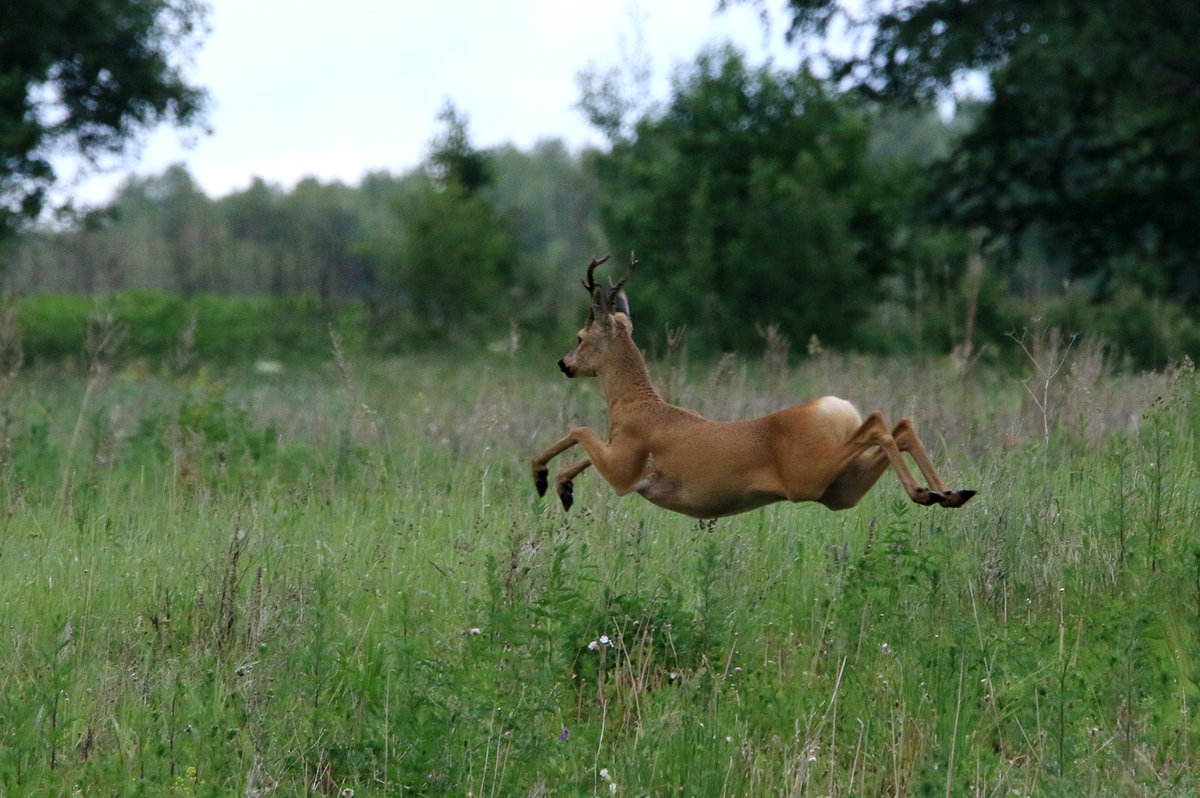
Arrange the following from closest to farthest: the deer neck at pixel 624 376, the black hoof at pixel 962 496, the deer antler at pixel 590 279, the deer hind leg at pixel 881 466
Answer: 1. the black hoof at pixel 962 496
2. the deer hind leg at pixel 881 466
3. the deer antler at pixel 590 279
4. the deer neck at pixel 624 376

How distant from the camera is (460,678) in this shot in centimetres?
591

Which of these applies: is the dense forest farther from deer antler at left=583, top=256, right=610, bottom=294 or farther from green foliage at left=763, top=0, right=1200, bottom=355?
deer antler at left=583, top=256, right=610, bottom=294

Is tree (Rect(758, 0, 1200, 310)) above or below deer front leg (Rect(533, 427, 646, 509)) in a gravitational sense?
above

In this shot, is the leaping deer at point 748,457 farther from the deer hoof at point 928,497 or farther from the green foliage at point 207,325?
the green foliage at point 207,325

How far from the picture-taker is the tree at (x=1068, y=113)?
64.3 feet

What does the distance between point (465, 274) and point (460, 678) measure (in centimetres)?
3112

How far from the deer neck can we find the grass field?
0.71 metres

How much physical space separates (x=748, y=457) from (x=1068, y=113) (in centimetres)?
1807

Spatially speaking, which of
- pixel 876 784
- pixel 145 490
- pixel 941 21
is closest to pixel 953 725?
pixel 876 784

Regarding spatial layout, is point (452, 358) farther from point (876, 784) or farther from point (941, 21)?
point (876, 784)

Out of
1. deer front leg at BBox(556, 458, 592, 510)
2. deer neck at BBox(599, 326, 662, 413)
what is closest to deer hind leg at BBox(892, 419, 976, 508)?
deer neck at BBox(599, 326, 662, 413)

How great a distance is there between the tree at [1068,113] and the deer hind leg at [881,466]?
14.2 meters

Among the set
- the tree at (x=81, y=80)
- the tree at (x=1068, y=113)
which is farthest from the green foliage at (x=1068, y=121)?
the tree at (x=81, y=80)

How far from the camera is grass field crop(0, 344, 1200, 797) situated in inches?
221
